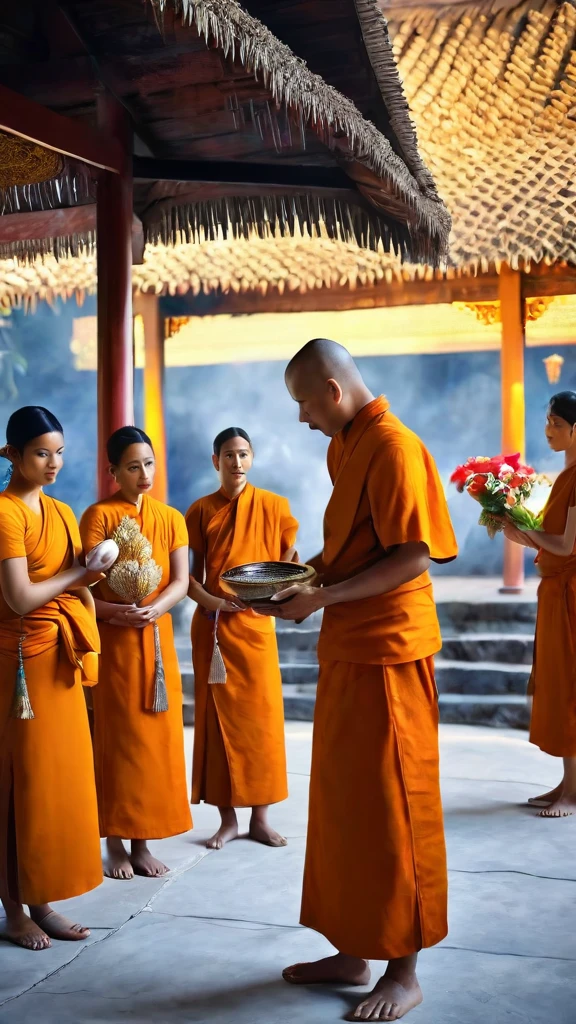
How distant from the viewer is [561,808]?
5.10m

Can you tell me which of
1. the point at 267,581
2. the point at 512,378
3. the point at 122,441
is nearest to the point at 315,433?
the point at 512,378

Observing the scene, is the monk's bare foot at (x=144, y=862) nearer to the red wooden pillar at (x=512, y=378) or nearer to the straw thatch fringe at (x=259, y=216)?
the straw thatch fringe at (x=259, y=216)

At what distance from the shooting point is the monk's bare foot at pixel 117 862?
4.21 metres

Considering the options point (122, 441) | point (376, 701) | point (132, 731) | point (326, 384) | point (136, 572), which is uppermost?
point (326, 384)

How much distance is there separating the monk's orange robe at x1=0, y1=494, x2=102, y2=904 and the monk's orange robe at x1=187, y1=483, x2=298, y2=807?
114cm

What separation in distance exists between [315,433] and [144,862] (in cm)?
788

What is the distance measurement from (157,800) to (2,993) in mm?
1208

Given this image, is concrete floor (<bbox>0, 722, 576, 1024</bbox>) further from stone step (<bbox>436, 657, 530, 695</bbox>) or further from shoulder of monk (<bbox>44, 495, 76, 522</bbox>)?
stone step (<bbox>436, 657, 530, 695</bbox>)

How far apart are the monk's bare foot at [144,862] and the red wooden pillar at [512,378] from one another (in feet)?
18.9

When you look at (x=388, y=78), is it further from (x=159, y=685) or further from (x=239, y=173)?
(x=159, y=685)

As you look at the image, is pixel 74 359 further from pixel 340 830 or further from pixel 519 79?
pixel 340 830

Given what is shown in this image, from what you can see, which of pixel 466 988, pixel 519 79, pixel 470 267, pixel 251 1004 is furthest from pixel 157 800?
pixel 519 79

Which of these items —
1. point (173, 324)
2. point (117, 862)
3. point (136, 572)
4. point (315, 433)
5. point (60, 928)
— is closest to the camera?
point (60, 928)

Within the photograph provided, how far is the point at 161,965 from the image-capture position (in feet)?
10.9
